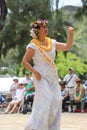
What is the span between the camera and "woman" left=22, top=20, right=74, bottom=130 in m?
6.55

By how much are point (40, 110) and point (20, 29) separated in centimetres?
1573

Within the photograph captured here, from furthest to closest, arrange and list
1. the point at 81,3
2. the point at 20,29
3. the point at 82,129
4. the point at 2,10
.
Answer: the point at 2,10, the point at 20,29, the point at 81,3, the point at 82,129

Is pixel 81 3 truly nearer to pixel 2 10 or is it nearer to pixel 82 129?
pixel 2 10

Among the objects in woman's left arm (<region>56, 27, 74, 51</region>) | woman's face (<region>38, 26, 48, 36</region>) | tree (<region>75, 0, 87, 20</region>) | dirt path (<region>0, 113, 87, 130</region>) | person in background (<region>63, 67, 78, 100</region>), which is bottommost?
dirt path (<region>0, 113, 87, 130</region>)

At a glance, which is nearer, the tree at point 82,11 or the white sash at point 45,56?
the white sash at point 45,56

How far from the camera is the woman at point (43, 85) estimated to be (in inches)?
258

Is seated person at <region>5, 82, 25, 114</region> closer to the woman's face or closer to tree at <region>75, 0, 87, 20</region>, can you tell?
tree at <region>75, 0, 87, 20</region>

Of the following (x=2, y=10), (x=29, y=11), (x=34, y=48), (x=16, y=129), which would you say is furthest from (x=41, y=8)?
(x=34, y=48)

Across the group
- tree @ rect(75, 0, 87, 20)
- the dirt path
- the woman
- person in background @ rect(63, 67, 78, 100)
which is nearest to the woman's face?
the woman

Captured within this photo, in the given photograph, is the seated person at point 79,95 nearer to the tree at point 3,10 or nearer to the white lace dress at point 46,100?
the tree at point 3,10

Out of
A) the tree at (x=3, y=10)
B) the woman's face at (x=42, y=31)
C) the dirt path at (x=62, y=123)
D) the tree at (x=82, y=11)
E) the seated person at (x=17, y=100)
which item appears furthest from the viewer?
the tree at (x=3, y=10)

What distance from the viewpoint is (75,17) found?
69.6 ft

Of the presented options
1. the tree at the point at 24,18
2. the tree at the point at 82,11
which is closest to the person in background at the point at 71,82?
the tree at the point at 82,11

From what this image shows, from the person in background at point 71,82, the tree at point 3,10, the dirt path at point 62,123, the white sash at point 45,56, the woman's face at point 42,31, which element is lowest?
the dirt path at point 62,123
